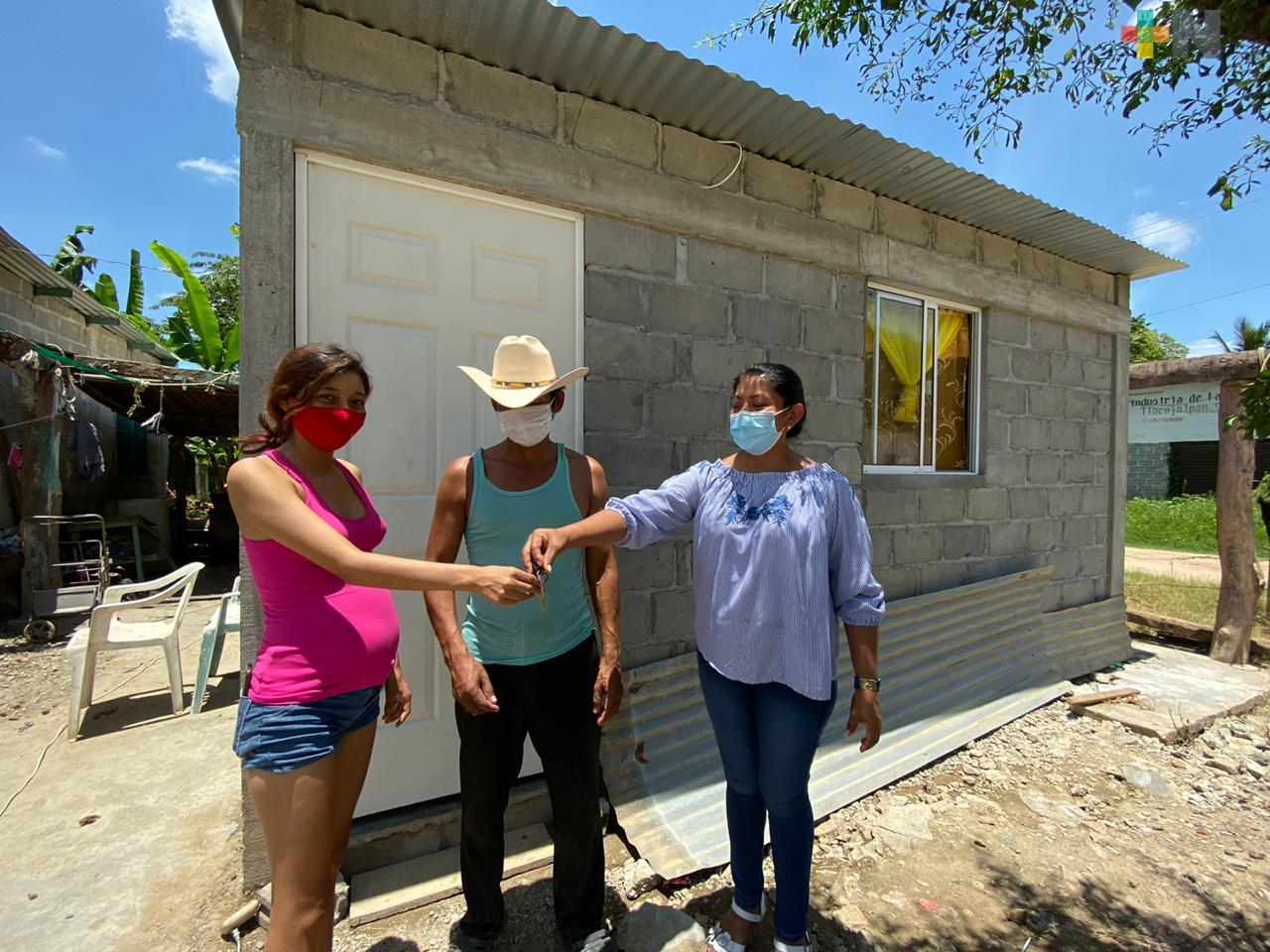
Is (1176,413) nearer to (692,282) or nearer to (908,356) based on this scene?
(908,356)

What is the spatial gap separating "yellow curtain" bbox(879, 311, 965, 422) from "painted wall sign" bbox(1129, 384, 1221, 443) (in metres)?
2.95

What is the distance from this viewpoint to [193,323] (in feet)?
34.1

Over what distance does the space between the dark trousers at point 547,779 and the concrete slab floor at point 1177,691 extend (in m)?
3.84

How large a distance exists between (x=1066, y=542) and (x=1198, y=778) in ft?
6.98

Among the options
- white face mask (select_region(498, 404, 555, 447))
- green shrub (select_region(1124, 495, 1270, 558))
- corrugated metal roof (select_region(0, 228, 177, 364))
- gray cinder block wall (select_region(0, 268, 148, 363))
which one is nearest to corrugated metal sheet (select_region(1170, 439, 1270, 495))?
green shrub (select_region(1124, 495, 1270, 558))

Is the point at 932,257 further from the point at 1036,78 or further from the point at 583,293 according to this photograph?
the point at 583,293

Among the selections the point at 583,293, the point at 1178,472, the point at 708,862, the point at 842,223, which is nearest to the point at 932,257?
the point at 842,223

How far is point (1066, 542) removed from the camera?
525 cm

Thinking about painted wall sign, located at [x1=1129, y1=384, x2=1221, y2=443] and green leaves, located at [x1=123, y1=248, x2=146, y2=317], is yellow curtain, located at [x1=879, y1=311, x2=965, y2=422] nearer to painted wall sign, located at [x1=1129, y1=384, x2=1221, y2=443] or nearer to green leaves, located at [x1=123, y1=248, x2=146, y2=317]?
painted wall sign, located at [x1=1129, y1=384, x2=1221, y2=443]

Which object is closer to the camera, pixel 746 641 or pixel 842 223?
Result: pixel 746 641

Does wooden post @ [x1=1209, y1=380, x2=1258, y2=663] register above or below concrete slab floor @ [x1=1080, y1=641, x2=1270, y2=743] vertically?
above

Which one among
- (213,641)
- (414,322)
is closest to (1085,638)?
(414,322)

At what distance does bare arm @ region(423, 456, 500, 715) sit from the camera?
6.32 ft

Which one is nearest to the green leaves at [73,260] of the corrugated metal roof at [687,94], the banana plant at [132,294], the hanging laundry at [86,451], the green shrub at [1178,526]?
the banana plant at [132,294]
